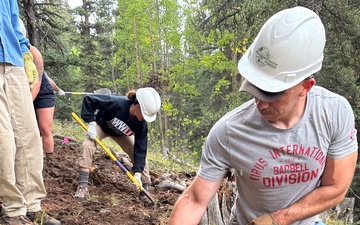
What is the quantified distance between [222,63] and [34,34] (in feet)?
29.8

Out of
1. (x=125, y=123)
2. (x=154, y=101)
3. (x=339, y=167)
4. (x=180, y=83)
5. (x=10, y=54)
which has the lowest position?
(x=180, y=83)

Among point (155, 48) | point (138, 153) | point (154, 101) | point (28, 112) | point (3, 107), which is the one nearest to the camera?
point (3, 107)

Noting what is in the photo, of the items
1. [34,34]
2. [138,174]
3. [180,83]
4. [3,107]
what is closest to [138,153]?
[138,174]

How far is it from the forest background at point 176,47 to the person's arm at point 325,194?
6.35 metres

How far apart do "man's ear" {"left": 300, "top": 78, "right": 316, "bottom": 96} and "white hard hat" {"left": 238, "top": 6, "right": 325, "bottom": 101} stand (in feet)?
0.11

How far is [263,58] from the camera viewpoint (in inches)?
71.9

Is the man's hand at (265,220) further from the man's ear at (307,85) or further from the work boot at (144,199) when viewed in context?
the work boot at (144,199)

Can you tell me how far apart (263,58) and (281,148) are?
1.51 feet

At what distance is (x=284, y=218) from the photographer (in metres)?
1.94

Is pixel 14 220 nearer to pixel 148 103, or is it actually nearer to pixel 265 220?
pixel 265 220

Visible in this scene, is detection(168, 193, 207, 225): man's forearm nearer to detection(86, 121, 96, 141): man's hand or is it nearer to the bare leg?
the bare leg

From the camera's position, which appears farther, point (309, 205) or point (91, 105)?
point (91, 105)

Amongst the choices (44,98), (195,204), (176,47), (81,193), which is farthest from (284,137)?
(176,47)

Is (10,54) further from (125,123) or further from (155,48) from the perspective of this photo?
(155,48)
